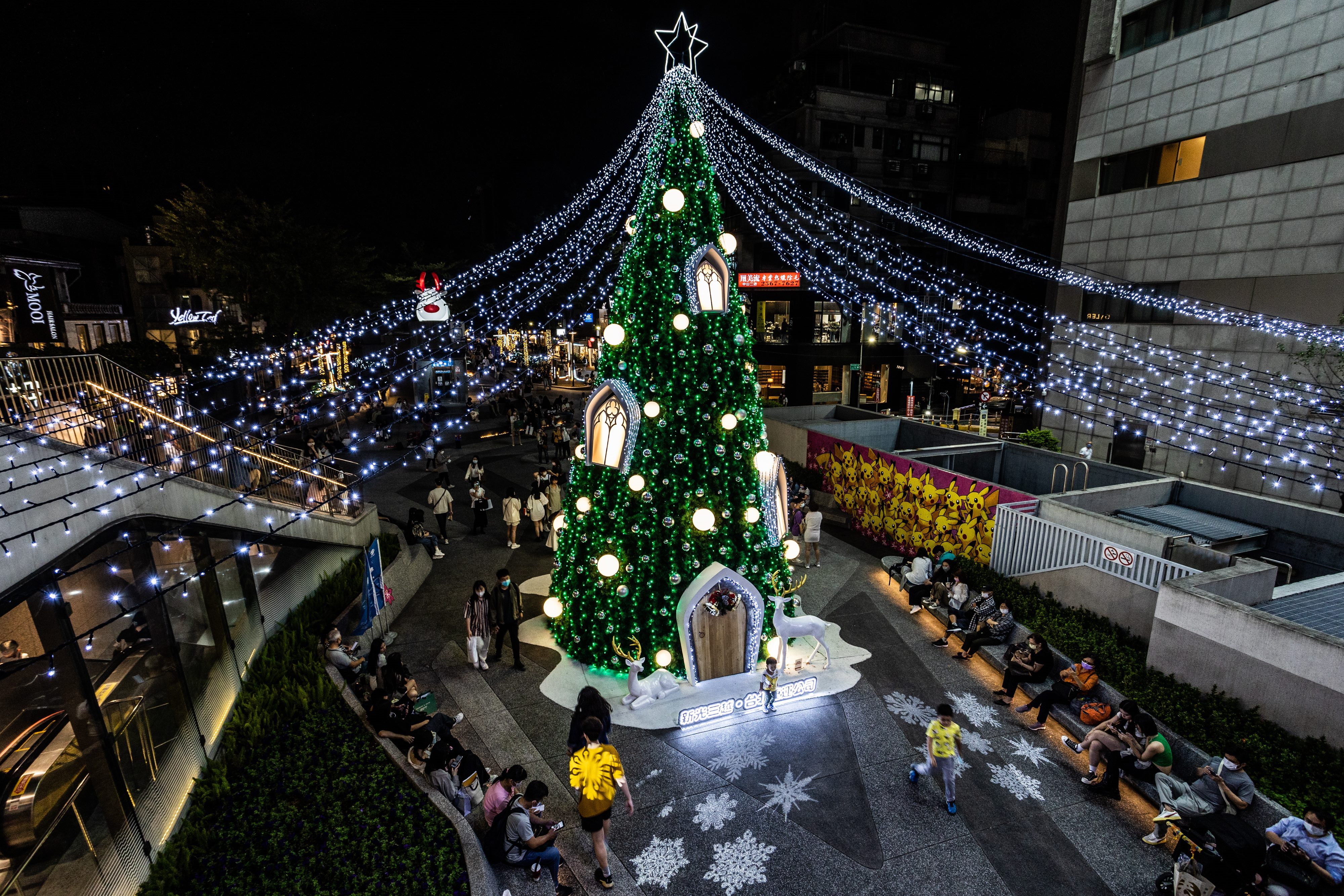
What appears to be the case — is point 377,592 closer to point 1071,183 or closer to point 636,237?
point 636,237

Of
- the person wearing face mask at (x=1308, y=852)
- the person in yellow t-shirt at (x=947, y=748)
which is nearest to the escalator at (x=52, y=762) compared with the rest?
the person in yellow t-shirt at (x=947, y=748)

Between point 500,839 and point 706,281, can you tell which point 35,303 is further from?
point 500,839

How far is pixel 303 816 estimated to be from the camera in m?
5.82

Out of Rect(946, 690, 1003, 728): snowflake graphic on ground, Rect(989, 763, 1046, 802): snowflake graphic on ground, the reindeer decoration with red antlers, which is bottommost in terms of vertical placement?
Rect(946, 690, 1003, 728): snowflake graphic on ground

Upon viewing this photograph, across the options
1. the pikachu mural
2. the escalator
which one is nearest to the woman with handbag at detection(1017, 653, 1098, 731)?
the pikachu mural

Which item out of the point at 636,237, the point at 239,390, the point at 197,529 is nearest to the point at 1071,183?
the point at 636,237

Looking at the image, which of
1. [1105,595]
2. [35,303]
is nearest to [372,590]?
[1105,595]

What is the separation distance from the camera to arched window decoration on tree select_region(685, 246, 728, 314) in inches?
316

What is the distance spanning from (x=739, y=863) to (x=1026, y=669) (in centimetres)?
506

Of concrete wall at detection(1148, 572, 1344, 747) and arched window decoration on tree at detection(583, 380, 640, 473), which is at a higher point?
arched window decoration on tree at detection(583, 380, 640, 473)

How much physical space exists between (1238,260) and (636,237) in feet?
61.6

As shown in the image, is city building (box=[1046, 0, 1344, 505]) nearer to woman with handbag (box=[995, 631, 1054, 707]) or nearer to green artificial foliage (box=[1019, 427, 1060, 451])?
green artificial foliage (box=[1019, 427, 1060, 451])

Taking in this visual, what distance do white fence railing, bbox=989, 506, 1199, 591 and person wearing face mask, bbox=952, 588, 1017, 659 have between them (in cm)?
152

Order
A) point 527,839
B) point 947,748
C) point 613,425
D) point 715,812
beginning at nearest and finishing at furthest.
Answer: point 527,839, point 947,748, point 715,812, point 613,425
